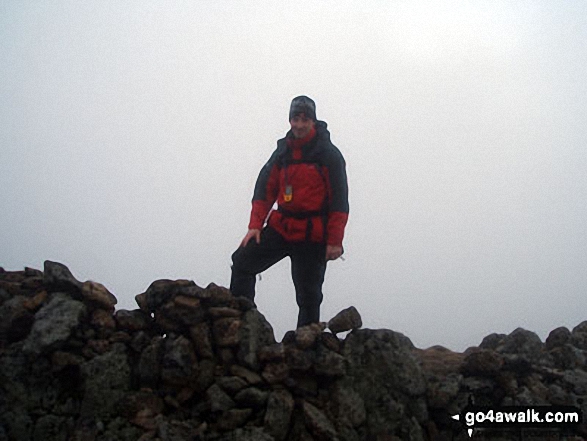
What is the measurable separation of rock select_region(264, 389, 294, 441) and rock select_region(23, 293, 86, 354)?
9.24 ft

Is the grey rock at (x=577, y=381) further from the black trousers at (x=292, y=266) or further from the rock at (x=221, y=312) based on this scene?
the rock at (x=221, y=312)

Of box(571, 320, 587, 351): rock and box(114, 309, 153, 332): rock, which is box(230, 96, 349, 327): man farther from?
box(571, 320, 587, 351): rock

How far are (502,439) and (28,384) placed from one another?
635 centimetres

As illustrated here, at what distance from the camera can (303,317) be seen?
7.53 metres

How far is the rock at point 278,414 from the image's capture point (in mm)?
5941

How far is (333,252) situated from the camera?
7238 millimetres

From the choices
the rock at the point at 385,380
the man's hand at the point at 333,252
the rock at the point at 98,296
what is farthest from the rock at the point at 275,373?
the rock at the point at 98,296

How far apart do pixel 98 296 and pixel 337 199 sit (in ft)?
12.5

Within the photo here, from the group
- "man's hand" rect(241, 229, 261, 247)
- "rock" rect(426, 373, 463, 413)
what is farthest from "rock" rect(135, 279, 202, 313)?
"rock" rect(426, 373, 463, 413)

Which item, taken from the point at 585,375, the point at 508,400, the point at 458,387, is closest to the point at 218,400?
the point at 458,387

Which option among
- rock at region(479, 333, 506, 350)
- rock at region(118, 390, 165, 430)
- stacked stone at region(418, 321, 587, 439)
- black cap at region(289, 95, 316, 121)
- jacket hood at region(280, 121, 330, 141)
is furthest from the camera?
rock at region(479, 333, 506, 350)

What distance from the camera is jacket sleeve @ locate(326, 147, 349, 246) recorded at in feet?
23.9

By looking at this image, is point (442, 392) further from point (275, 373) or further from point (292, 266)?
point (292, 266)

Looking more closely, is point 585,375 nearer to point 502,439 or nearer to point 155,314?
point 502,439
